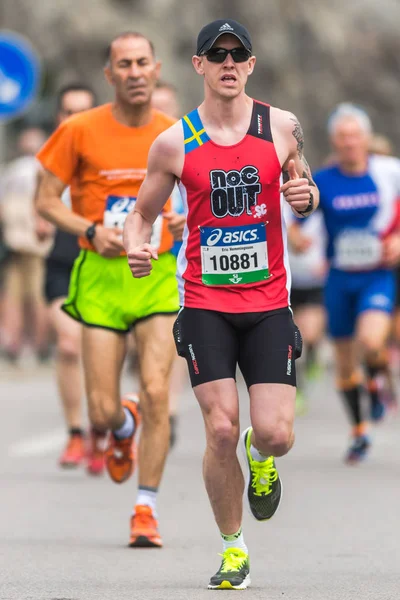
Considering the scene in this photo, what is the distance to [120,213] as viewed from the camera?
9484mm

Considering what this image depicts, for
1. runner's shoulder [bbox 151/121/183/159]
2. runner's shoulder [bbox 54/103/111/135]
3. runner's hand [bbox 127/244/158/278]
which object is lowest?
runner's hand [bbox 127/244/158/278]

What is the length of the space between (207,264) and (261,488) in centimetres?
93

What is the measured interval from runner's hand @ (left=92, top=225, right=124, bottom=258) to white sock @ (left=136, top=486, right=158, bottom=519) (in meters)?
1.18

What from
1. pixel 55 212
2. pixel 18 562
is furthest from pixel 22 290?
pixel 18 562

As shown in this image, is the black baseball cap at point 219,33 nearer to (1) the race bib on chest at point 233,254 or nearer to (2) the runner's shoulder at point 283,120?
(2) the runner's shoulder at point 283,120

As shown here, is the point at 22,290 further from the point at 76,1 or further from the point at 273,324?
the point at 273,324

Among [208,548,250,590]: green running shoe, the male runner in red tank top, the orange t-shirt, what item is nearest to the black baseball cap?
the male runner in red tank top

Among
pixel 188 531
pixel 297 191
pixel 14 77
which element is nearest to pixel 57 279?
pixel 188 531

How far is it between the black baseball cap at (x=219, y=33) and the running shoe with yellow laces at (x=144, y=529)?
236 cm

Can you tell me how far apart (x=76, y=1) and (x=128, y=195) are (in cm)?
1993

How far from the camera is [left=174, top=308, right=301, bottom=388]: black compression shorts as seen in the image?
7.63m

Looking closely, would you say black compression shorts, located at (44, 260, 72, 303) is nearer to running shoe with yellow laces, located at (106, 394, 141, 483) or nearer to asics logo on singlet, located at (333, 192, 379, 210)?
asics logo on singlet, located at (333, 192, 379, 210)

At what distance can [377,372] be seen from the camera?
45.1 ft

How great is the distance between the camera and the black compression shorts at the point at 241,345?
25.0 feet
